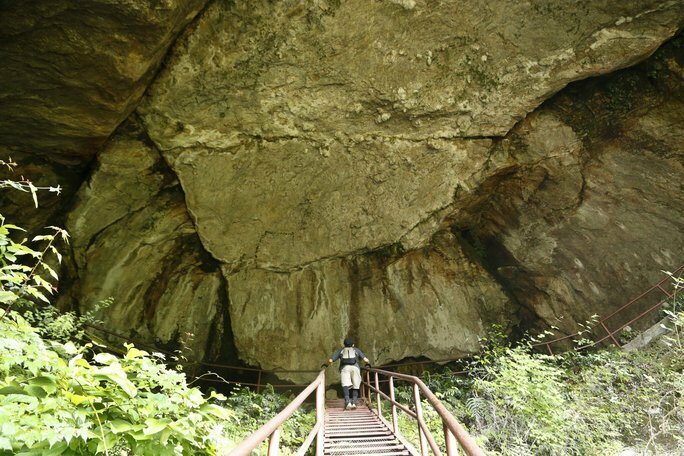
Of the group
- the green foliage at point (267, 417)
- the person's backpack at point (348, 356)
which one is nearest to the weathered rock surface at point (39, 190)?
the green foliage at point (267, 417)

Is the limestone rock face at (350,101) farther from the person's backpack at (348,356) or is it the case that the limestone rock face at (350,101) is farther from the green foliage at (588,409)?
the green foliage at (588,409)

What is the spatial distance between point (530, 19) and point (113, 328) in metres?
10.2

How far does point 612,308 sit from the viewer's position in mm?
8164


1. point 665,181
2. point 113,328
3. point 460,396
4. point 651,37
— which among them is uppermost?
point 651,37

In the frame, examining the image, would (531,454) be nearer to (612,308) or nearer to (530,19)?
(612,308)

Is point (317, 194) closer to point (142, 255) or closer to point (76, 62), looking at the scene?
point (142, 255)

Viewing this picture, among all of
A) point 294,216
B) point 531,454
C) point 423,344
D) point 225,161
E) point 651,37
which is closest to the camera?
point 531,454

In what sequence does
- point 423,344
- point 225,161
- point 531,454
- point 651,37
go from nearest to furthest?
1. point 531,454
2. point 651,37
3. point 225,161
4. point 423,344

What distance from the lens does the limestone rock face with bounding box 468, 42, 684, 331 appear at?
729 centimetres

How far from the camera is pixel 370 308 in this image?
32.0 ft

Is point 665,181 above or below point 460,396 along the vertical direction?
above

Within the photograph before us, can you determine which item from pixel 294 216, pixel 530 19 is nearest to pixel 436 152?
pixel 530 19

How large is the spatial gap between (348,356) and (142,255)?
16.4ft

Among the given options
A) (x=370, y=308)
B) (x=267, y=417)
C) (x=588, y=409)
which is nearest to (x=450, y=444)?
(x=588, y=409)
